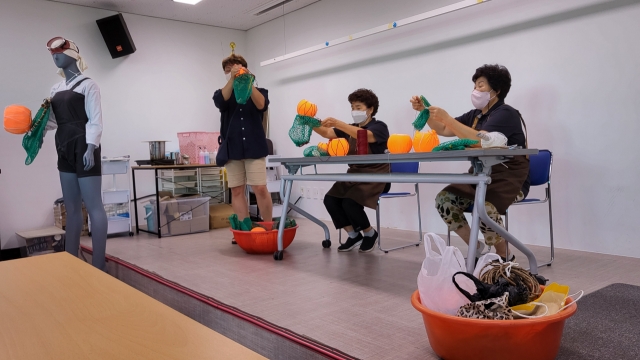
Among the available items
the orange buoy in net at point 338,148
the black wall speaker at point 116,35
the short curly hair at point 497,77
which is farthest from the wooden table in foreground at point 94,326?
the black wall speaker at point 116,35

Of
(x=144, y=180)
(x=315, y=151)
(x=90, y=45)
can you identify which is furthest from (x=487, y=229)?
(x=90, y=45)

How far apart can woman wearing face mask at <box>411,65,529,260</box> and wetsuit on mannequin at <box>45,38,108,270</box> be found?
201 cm

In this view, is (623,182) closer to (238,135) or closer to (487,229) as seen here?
(487,229)

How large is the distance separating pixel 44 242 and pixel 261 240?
2.12 metres

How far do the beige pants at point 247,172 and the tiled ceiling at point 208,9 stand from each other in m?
2.33

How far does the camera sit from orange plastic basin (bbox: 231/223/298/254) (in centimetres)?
336

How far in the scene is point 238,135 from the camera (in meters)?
3.57

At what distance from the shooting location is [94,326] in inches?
31.6

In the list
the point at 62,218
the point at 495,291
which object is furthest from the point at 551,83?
the point at 62,218

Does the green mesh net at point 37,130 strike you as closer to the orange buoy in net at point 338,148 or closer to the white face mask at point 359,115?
the orange buoy in net at point 338,148

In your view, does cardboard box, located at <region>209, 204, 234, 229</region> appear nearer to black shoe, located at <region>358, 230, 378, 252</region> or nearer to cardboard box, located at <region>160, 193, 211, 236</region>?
cardboard box, located at <region>160, 193, 211, 236</region>

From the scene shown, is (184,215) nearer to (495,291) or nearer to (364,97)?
(364,97)

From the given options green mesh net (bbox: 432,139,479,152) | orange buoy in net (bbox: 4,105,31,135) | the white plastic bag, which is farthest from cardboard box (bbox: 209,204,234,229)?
the white plastic bag

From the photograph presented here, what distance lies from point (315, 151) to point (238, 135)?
0.86 meters
